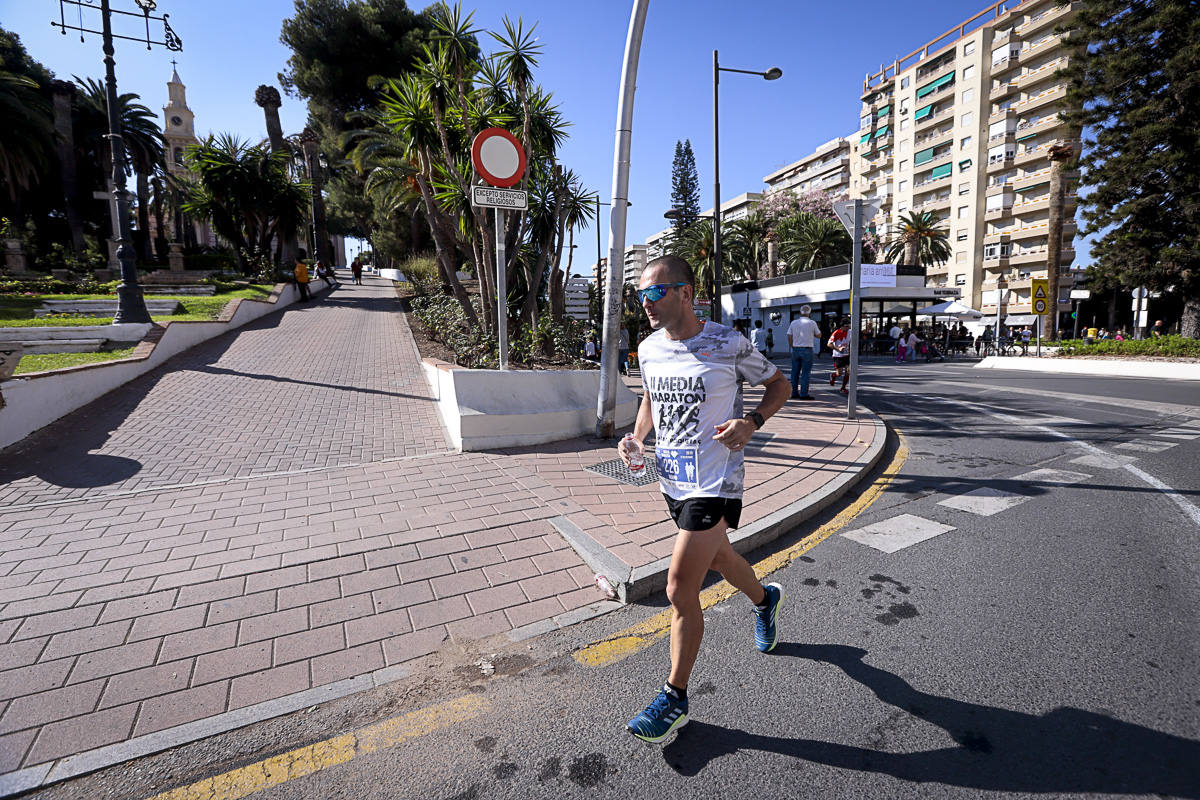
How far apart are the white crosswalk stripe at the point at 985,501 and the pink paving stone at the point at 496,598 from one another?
3.77m

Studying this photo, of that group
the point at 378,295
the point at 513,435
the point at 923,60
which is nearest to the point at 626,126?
the point at 513,435

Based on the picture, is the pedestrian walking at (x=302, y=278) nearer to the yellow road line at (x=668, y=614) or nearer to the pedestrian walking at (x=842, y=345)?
the pedestrian walking at (x=842, y=345)

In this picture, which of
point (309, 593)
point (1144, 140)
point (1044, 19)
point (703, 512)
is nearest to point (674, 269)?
point (703, 512)

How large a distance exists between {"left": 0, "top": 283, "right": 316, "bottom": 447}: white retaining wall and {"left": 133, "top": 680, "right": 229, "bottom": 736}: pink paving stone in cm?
591

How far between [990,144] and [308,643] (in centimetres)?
6240

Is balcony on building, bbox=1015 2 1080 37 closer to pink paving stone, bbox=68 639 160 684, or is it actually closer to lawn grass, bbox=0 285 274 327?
lawn grass, bbox=0 285 274 327

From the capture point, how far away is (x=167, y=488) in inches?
198

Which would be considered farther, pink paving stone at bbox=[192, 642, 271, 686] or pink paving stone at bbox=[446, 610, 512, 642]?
pink paving stone at bbox=[446, 610, 512, 642]

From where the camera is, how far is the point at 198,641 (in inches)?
110

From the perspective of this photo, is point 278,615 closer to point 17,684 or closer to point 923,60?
point 17,684

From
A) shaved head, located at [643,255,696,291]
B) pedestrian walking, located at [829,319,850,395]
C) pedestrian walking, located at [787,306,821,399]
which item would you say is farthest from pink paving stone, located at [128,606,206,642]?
pedestrian walking, located at [829,319,850,395]

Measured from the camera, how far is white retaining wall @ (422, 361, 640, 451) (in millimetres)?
6371

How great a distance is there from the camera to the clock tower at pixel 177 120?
8356cm

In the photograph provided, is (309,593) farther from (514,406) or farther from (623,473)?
(514,406)
